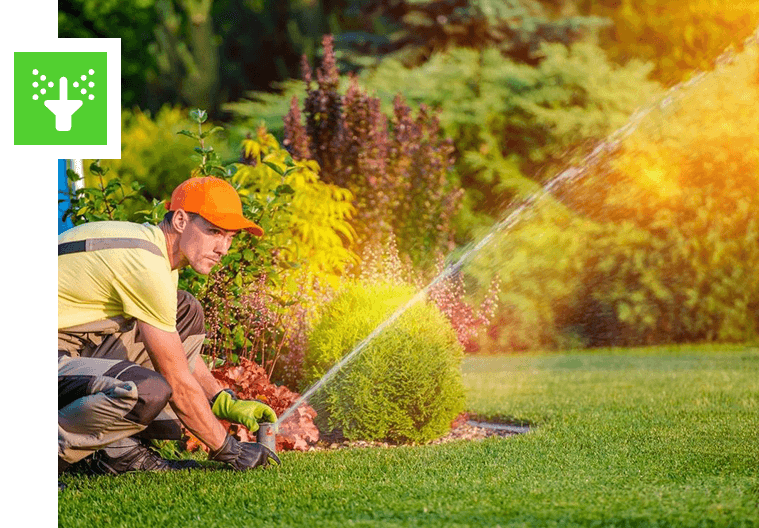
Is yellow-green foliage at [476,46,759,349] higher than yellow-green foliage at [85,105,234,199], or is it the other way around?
yellow-green foliage at [85,105,234,199]

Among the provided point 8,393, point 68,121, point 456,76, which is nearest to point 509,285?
point 456,76

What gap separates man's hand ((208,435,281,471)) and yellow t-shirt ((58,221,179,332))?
53 cm

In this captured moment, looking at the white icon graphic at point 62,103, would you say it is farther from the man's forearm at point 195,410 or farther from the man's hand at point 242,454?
the man's hand at point 242,454

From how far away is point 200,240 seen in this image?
156 inches

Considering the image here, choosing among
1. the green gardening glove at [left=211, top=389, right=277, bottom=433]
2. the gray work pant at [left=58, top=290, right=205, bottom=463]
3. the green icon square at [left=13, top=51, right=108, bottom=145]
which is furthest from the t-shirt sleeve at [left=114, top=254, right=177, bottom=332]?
the green icon square at [left=13, top=51, right=108, bottom=145]

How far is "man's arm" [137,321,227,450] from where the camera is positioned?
379cm

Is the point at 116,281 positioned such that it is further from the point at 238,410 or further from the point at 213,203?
the point at 238,410

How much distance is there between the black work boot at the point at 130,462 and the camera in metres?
4.26

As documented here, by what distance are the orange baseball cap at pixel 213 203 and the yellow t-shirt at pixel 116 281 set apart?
0.51 ft

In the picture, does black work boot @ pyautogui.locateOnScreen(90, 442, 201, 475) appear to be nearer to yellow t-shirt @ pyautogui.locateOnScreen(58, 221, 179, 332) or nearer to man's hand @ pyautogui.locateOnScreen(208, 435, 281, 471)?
man's hand @ pyautogui.locateOnScreen(208, 435, 281, 471)

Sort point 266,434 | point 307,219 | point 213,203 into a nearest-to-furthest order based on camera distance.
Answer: point 213,203 → point 266,434 → point 307,219

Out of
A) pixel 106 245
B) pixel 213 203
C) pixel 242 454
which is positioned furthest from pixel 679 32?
pixel 106 245

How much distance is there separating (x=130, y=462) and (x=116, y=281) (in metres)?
0.88

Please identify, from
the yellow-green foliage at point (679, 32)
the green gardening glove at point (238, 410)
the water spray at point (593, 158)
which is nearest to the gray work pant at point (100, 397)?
the green gardening glove at point (238, 410)
